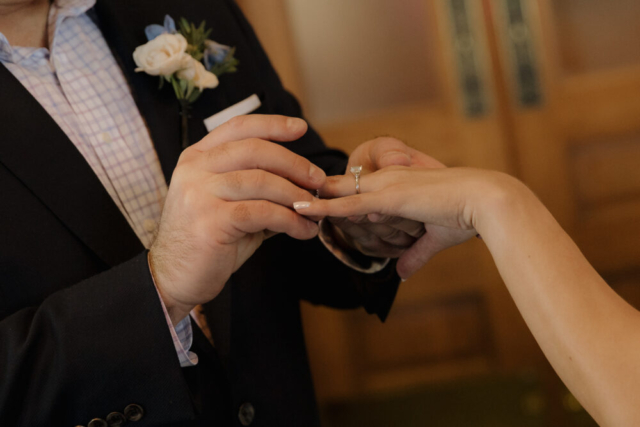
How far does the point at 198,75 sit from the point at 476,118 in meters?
1.90

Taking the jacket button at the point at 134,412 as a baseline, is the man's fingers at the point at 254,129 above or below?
above

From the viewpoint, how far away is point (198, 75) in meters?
1.29

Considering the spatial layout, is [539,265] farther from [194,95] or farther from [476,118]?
[476,118]

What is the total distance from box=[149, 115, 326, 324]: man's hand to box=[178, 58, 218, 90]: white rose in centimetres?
34

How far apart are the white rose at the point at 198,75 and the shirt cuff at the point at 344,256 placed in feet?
1.23

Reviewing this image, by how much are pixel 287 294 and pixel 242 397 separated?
260 millimetres

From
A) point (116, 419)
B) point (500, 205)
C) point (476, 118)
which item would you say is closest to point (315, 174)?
point (500, 205)

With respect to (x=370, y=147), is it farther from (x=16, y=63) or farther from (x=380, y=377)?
(x=380, y=377)

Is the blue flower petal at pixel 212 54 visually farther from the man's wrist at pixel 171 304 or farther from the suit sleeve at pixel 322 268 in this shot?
the man's wrist at pixel 171 304

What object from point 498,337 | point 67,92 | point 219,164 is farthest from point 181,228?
point 498,337

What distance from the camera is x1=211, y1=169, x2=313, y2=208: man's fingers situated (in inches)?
37.1

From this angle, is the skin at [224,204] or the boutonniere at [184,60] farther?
the boutonniere at [184,60]

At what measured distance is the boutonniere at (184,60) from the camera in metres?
1.24

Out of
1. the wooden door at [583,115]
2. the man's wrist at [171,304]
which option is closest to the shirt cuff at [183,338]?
the man's wrist at [171,304]
